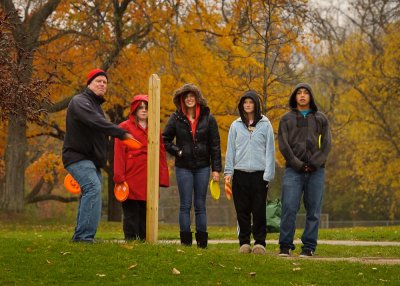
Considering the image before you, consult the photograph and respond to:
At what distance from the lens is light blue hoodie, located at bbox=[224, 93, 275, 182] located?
11.2 m

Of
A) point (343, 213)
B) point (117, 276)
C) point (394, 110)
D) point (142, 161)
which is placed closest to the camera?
point (117, 276)

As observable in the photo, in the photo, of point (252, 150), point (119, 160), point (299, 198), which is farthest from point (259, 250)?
point (119, 160)

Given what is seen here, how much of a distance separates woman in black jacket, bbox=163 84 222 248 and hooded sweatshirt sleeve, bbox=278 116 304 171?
2.97 ft

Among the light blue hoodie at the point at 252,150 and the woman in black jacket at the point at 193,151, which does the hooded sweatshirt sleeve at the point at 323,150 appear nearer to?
the light blue hoodie at the point at 252,150

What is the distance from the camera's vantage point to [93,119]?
1022 centimetres

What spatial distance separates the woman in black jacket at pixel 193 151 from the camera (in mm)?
11414

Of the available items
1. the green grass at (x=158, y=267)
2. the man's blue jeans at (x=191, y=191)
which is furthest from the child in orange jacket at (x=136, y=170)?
the green grass at (x=158, y=267)

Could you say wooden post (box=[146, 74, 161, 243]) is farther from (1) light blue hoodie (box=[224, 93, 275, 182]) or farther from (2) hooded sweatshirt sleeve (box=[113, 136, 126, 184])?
(1) light blue hoodie (box=[224, 93, 275, 182])

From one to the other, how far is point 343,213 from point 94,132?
42039 mm

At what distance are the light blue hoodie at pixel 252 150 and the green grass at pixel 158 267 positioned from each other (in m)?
1.30

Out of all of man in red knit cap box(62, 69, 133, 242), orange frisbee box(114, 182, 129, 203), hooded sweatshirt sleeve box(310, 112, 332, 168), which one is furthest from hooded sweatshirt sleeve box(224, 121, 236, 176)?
man in red knit cap box(62, 69, 133, 242)

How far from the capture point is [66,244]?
33.6 feet

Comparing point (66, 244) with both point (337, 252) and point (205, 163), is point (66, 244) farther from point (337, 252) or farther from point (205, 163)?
point (337, 252)

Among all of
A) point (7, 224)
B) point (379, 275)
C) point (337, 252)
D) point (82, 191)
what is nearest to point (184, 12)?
point (7, 224)
